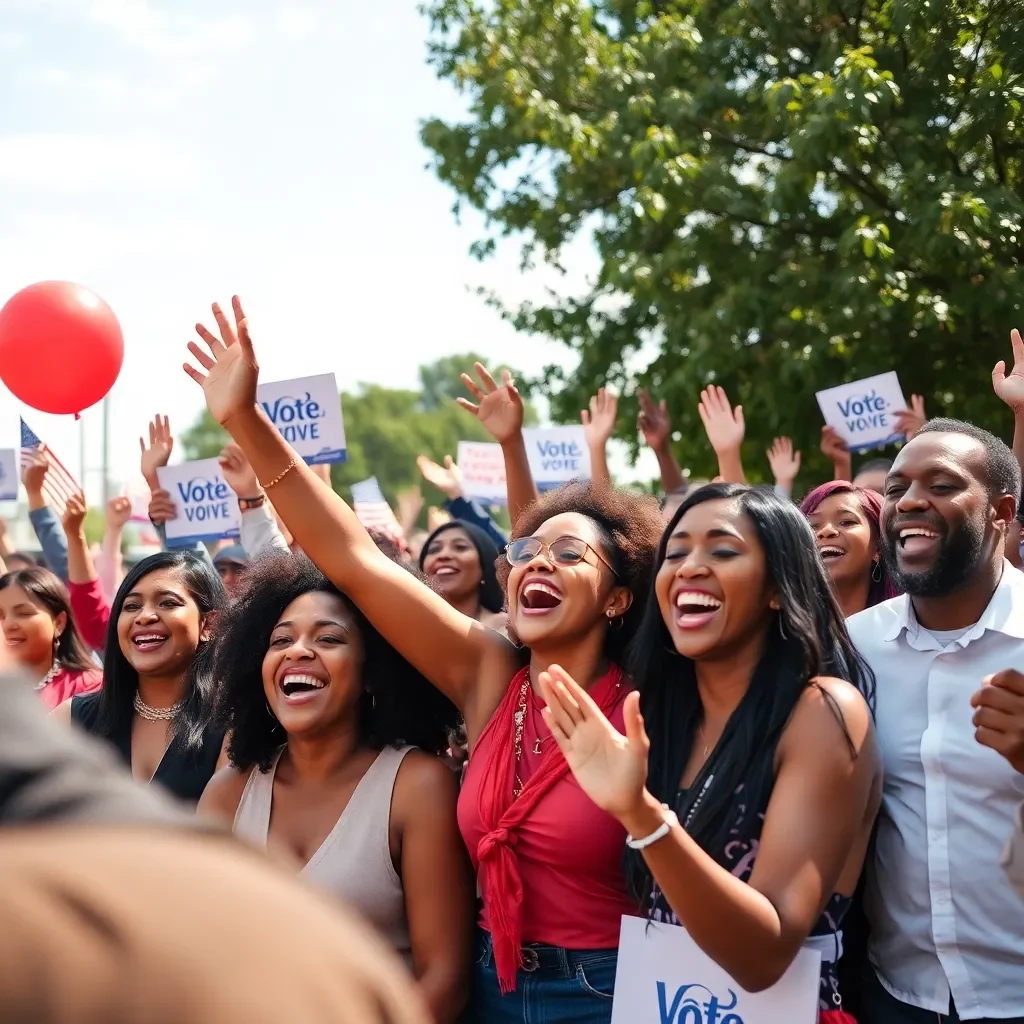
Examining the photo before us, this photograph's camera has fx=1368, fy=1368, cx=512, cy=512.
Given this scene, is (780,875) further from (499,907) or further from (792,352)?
(792,352)

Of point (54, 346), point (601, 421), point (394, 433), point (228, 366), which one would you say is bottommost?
point (394, 433)

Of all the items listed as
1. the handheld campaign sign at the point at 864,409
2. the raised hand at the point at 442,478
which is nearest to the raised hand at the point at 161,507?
the raised hand at the point at 442,478

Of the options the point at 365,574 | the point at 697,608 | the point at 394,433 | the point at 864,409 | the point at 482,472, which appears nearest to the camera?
the point at 697,608

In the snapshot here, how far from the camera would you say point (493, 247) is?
44.5 feet

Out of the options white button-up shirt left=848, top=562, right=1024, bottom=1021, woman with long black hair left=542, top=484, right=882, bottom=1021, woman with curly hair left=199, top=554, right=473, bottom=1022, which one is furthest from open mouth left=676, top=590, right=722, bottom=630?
woman with curly hair left=199, top=554, right=473, bottom=1022

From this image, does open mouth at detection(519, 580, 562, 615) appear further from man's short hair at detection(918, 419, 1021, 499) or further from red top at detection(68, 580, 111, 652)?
red top at detection(68, 580, 111, 652)

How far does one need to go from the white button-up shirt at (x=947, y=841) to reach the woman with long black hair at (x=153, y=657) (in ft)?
8.01

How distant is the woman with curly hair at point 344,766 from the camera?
11.8ft

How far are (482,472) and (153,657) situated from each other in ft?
18.8

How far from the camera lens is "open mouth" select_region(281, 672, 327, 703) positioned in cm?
389

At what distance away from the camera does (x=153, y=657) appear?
4.92 meters

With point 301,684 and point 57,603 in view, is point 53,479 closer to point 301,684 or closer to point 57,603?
point 57,603

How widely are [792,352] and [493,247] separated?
4.01 meters

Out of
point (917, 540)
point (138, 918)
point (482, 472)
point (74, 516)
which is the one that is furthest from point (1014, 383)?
point (482, 472)
